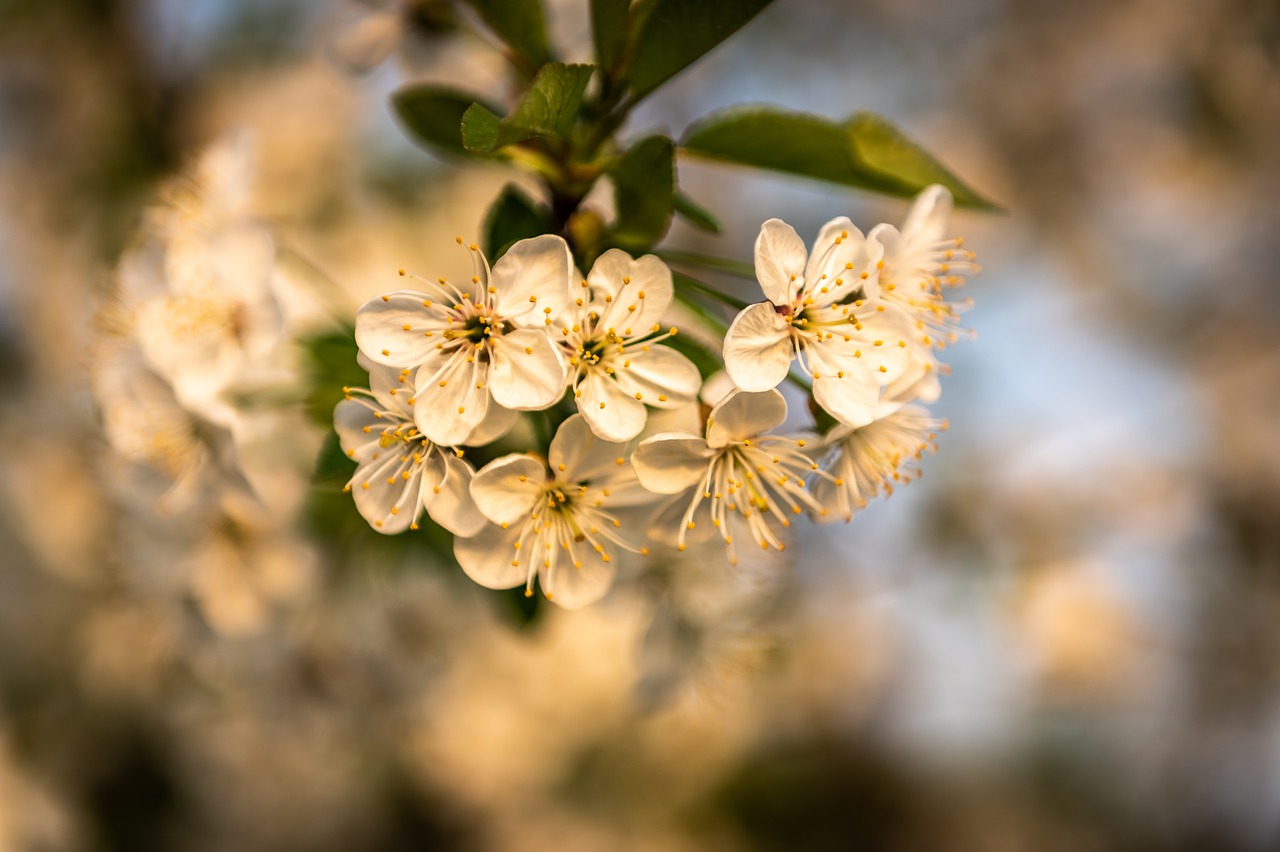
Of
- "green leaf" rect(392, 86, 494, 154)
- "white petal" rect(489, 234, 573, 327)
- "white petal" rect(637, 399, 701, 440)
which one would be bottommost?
"white petal" rect(637, 399, 701, 440)

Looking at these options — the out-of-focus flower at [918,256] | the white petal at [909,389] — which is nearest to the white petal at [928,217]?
the out-of-focus flower at [918,256]

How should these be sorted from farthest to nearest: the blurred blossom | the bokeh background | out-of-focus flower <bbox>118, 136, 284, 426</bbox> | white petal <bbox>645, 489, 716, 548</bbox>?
the blurred blossom → the bokeh background → out-of-focus flower <bbox>118, 136, 284, 426</bbox> → white petal <bbox>645, 489, 716, 548</bbox>

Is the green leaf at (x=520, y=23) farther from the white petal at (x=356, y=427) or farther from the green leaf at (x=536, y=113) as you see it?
the white petal at (x=356, y=427)

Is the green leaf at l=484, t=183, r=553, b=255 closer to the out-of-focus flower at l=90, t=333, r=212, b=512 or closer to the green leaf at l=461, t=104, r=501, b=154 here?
the green leaf at l=461, t=104, r=501, b=154

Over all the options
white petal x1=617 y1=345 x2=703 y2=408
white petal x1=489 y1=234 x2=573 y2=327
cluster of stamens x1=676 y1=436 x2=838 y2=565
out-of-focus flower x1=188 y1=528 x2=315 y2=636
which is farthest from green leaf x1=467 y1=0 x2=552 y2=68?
out-of-focus flower x1=188 y1=528 x2=315 y2=636

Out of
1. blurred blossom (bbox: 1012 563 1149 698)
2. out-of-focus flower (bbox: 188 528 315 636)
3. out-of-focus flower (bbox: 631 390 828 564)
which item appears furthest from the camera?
blurred blossom (bbox: 1012 563 1149 698)

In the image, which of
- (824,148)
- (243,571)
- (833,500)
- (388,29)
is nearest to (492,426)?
(833,500)

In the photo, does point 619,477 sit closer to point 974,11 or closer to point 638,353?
point 638,353

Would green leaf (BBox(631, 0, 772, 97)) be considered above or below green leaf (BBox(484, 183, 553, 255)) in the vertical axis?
above

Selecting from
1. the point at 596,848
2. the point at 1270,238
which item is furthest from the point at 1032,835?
the point at 1270,238
